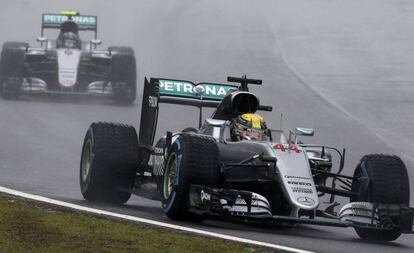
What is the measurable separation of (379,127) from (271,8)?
71.9 ft

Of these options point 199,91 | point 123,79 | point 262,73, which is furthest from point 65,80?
point 199,91

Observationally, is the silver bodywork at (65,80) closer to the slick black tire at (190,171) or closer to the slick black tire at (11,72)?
the slick black tire at (11,72)

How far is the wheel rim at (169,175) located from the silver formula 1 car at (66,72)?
16521 millimetres

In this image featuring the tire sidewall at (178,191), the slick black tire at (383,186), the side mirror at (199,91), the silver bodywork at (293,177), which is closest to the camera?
the tire sidewall at (178,191)

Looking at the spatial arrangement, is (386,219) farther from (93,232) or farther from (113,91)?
(113,91)

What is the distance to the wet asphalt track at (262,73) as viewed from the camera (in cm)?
1819

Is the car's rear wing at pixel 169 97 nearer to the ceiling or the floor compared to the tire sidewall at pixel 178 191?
nearer to the ceiling

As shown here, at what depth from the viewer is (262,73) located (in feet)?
116

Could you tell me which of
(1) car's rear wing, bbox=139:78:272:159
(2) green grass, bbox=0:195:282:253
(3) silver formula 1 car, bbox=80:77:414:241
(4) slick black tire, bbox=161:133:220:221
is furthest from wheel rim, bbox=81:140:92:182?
(2) green grass, bbox=0:195:282:253

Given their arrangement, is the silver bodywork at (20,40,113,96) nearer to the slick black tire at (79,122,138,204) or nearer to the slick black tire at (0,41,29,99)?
the slick black tire at (0,41,29,99)

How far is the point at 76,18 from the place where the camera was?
34.5m

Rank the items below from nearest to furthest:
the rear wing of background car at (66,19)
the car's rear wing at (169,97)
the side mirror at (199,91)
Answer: the car's rear wing at (169,97) → the side mirror at (199,91) → the rear wing of background car at (66,19)

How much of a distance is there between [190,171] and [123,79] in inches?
699

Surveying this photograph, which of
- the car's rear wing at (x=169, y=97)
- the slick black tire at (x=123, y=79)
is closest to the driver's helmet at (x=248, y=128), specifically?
the car's rear wing at (x=169, y=97)
